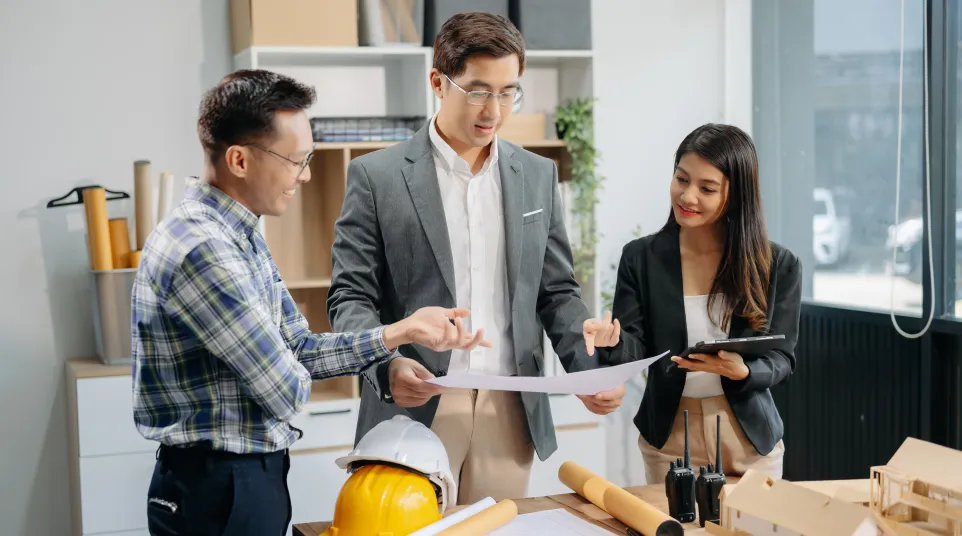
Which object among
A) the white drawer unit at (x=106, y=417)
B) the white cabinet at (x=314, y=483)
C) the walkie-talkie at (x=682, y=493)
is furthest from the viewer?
the white cabinet at (x=314, y=483)

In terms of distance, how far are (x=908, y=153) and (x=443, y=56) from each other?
7.26 feet

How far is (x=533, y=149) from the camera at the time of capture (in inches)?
169

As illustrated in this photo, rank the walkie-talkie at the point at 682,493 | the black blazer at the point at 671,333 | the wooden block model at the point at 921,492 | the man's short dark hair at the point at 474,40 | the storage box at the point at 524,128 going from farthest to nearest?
the storage box at the point at 524,128, the black blazer at the point at 671,333, the man's short dark hair at the point at 474,40, the walkie-talkie at the point at 682,493, the wooden block model at the point at 921,492

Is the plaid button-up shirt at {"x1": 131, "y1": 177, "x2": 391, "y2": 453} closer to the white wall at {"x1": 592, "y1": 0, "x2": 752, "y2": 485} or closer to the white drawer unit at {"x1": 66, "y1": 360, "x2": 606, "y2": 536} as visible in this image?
the white drawer unit at {"x1": 66, "y1": 360, "x2": 606, "y2": 536}

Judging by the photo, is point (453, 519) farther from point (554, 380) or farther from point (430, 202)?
point (430, 202)

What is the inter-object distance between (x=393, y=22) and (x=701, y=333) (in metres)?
1.95

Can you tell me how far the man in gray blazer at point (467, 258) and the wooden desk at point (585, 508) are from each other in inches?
8.4

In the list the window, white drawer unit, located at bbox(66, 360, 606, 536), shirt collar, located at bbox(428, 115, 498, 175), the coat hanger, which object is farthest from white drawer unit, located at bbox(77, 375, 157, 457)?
the window

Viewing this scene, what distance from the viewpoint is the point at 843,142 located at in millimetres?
4070

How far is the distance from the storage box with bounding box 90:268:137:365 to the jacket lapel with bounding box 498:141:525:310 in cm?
178

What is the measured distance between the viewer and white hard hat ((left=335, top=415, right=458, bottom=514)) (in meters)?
1.79

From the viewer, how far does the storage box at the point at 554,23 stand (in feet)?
12.9

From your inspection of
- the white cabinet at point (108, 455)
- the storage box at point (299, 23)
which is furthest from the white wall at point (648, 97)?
the white cabinet at point (108, 455)

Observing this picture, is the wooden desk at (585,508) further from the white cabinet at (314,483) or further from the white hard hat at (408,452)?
the white cabinet at (314,483)
